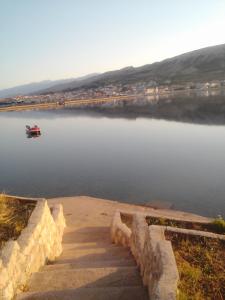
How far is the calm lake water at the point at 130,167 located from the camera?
65.8ft

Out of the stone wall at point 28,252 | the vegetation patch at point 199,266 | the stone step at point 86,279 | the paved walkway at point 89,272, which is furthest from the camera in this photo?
the stone step at point 86,279

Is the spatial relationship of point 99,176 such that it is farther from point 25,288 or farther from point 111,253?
point 25,288

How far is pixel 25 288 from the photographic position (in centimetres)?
586

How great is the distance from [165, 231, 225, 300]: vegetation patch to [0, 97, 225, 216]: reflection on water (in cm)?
1056

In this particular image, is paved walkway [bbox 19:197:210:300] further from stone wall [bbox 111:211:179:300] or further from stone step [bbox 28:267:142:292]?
stone wall [bbox 111:211:179:300]

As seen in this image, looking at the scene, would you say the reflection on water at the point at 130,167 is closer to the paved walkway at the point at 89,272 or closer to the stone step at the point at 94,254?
the paved walkway at the point at 89,272

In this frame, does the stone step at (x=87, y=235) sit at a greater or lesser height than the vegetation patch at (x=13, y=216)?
lesser

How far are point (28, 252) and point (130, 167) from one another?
20.5 meters

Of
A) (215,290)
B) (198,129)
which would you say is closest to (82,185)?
(215,290)

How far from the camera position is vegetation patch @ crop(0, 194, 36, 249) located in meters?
7.31

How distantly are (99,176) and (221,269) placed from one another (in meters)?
19.7

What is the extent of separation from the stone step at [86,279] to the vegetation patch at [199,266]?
3.02 feet

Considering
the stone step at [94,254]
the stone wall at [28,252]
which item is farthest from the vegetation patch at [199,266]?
the stone wall at [28,252]

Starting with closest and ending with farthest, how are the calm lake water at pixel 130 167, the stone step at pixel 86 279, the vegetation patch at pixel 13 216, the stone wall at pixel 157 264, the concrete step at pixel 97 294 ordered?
1. the stone wall at pixel 157 264
2. the concrete step at pixel 97 294
3. the stone step at pixel 86 279
4. the vegetation patch at pixel 13 216
5. the calm lake water at pixel 130 167
